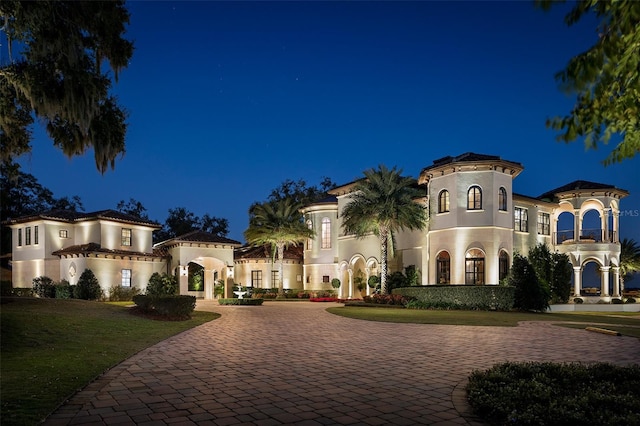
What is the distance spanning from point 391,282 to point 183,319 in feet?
57.6

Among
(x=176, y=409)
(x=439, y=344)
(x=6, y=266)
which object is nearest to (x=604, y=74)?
(x=176, y=409)

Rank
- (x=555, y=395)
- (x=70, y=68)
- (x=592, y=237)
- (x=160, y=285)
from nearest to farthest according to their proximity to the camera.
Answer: (x=555, y=395) < (x=70, y=68) < (x=160, y=285) < (x=592, y=237)

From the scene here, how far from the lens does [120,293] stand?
114 ft

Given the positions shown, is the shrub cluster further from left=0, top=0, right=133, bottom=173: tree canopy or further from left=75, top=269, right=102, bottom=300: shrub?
left=75, top=269, right=102, bottom=300: shrub

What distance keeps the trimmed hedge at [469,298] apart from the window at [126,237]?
75.1ft

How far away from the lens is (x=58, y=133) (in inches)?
458

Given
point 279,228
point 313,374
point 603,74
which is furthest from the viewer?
point 279,228

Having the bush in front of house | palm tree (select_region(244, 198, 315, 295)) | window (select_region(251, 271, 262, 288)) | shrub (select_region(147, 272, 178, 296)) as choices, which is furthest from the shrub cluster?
window (select_region(251, 271, 262, 288))

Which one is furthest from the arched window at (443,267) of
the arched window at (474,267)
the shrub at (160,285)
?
the shrub at (160,285)

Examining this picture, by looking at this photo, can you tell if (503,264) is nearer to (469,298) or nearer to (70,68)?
(469,298)

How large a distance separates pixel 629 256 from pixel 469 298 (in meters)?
27.6

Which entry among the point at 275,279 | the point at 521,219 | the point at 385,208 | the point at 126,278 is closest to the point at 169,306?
the point at 385,208

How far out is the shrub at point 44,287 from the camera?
33.8 meters

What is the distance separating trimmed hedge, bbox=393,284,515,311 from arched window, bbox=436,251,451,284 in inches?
161
